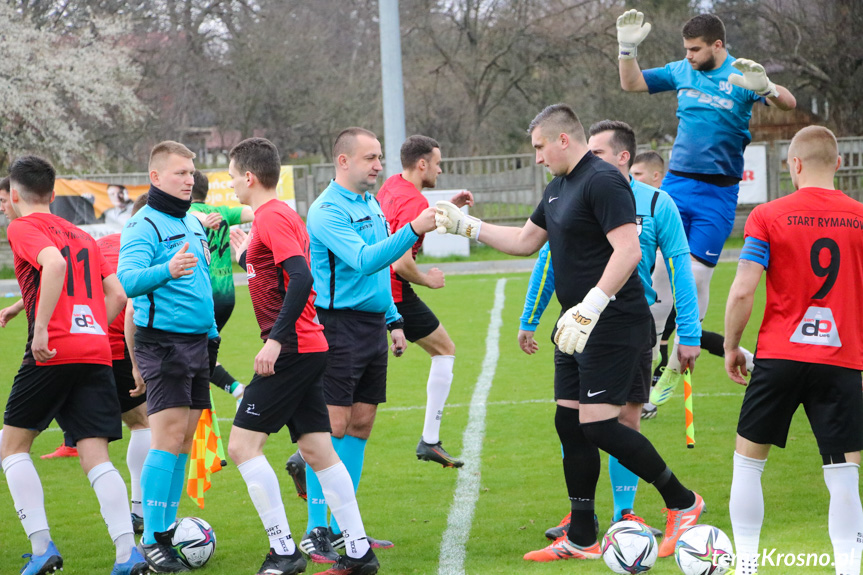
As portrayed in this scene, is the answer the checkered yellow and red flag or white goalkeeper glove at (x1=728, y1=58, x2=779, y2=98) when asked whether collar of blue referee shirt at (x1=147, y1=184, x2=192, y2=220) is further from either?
white goalkeeper glove at (x1=728, y1=58, x2=779, y2=98)

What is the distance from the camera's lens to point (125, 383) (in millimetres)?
6395

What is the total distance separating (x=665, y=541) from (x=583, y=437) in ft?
2.29

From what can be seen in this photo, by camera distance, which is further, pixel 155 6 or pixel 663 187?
pixel 155 6

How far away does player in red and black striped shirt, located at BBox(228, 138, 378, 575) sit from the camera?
475 centimetres

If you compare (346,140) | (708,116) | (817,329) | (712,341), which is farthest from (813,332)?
(712,341)

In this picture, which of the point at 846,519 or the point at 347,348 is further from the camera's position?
the point at 347,348

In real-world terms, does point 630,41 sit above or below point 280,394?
above

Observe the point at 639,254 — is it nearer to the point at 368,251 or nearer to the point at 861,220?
the point at 861,220

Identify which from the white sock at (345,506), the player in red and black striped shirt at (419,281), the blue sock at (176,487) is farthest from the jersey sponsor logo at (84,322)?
the player in red and black striped shirt at (419,281)

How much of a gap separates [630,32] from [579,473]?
318 centimetres

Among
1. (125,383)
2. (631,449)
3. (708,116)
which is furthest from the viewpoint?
(708,116)

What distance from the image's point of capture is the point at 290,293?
4664 millimetres

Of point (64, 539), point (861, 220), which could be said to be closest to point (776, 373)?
point (861, 220)

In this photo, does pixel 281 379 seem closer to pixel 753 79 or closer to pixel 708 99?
pixel 753 79
